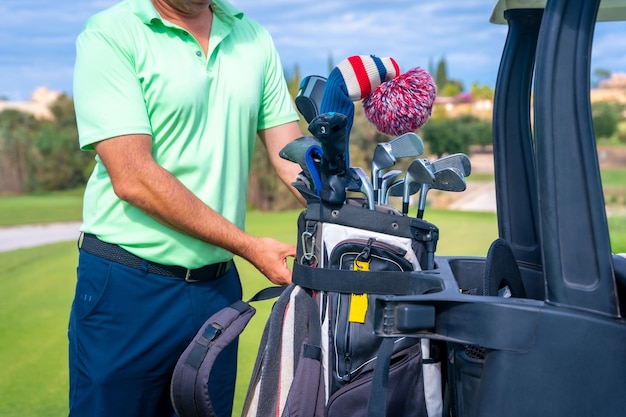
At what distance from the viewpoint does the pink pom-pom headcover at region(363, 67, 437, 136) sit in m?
1.65

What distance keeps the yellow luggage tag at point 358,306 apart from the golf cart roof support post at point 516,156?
1.50ft

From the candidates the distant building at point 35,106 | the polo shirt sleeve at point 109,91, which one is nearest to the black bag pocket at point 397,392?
the polo shirt sleeve at point 109,91

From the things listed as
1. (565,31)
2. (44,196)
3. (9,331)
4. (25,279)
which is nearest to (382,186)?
(565,31)

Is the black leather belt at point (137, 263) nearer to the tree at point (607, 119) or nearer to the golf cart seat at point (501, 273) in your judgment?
the golf cart seat at point (501, 273)

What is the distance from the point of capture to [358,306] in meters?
1.46

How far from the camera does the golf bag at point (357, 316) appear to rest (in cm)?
146

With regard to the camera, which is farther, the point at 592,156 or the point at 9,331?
the point at 9,331

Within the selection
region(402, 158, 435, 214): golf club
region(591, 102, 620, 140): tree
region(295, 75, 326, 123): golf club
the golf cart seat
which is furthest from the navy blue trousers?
region(591, 102, 620, 140): tree

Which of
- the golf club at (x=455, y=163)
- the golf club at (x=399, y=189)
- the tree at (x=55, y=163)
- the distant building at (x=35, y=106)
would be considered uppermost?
the distant building at (x=35, y=106)

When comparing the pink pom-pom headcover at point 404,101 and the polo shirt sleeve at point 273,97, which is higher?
the polo shirt sleeve at point 273,97

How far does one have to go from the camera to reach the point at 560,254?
1.22 m

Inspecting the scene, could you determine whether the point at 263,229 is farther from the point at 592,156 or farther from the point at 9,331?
the point at 592,156

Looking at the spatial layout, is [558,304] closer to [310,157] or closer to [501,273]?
[501,273]

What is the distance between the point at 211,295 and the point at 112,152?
47cm
